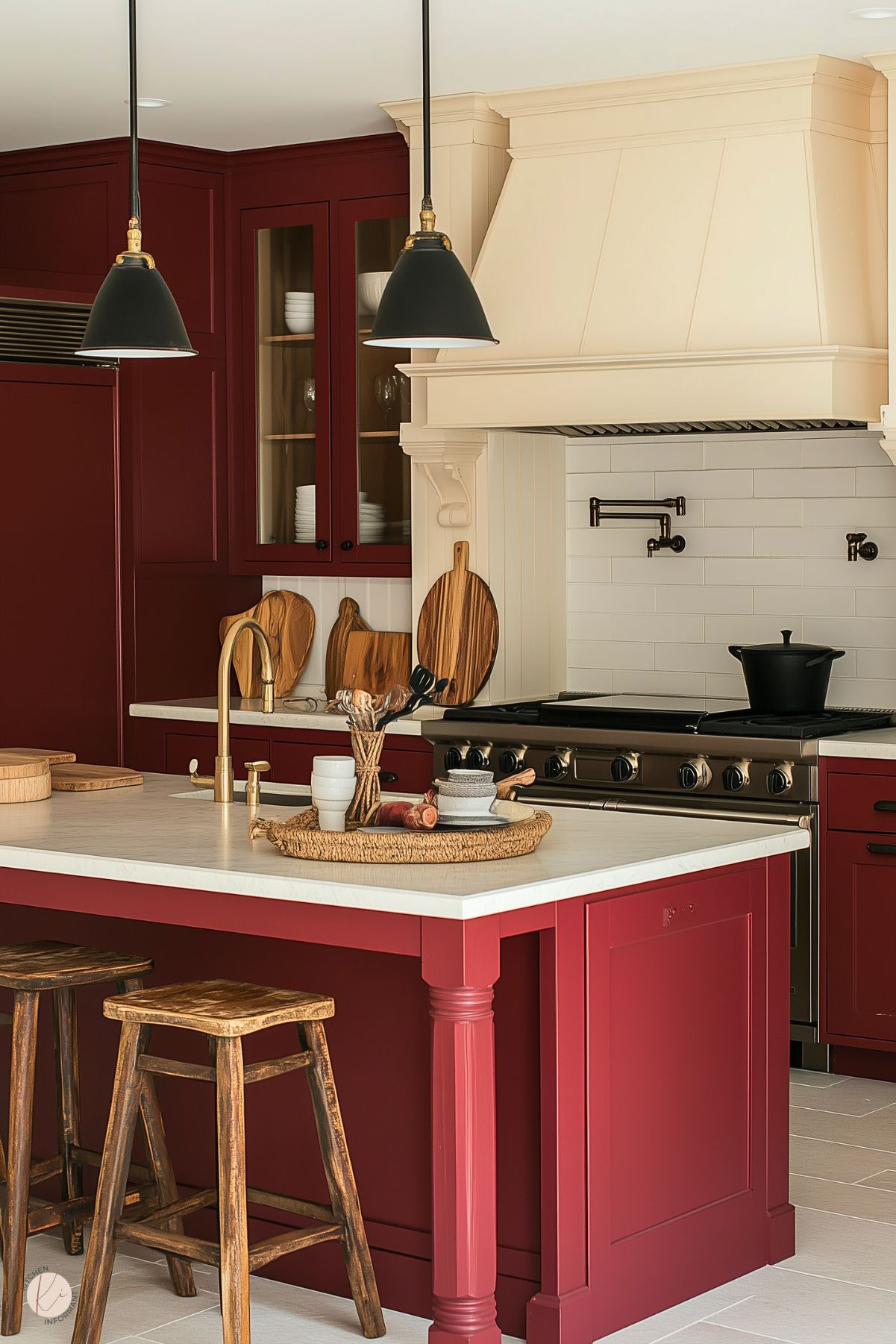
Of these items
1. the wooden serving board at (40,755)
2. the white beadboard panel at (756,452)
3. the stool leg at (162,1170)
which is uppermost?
the white beadboard panel at (756,452)

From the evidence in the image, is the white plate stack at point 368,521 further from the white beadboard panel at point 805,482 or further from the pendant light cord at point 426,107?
the pendant light cord at point 426,107

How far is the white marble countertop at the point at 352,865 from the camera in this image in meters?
3.15

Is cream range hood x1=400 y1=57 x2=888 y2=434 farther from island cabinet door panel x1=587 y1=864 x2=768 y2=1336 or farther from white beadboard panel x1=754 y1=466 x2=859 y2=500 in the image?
island cabinet door panel x1=587 y1=864 x2=768 y2=1336

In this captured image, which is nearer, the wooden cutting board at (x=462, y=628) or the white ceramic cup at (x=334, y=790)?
the white ceramic cup at (x=334, y=790)

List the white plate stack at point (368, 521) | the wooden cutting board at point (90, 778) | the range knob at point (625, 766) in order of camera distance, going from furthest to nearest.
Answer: the white plate stack at point (368, 521)
the range knob at point (625, 766)
the wooden cutting board at point (90, 778)

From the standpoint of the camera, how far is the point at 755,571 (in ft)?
19.9

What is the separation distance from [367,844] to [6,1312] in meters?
1.19

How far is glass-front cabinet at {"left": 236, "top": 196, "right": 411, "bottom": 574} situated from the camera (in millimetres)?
6406

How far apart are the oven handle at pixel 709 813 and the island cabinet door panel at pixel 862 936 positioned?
0.12 m

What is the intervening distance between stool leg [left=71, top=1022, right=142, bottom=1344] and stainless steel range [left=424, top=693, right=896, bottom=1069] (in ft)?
7.87

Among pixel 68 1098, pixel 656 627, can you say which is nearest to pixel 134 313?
pixel 68 1098

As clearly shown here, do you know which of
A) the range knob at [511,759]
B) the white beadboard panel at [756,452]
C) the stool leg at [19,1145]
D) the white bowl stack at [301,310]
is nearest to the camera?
the stool leg at [19,1145]

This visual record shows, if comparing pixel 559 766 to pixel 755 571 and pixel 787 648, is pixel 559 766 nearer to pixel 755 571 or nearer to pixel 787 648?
pixel 787 648

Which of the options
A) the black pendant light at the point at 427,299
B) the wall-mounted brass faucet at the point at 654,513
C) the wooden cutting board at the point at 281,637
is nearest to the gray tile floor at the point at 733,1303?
the black pendant light at the point at 427,299
